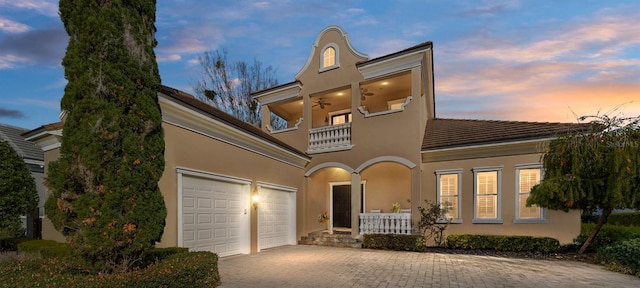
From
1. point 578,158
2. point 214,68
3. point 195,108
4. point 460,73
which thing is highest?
point 214,68

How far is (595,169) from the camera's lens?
27.6 feet

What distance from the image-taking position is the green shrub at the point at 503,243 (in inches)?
382

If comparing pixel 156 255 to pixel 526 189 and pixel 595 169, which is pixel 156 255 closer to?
pixel 595 169

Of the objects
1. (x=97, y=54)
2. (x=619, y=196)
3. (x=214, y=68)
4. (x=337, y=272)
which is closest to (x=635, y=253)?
(x=619, y=196)

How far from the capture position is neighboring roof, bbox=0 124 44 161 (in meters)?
16.1

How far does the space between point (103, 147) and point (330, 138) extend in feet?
31.1

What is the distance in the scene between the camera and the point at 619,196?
25.5ft

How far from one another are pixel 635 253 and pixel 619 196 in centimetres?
146

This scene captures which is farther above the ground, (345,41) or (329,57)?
(345,41)

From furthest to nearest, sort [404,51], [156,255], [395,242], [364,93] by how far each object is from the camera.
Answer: [364,93] → [404,51] → [395,242] → [156,255]

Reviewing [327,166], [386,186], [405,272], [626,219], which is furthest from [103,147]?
[626,219]

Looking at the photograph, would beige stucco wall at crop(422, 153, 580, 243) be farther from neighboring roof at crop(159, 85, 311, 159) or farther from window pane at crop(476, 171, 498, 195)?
neighboring roof at crop(159, 85, 311, 159)

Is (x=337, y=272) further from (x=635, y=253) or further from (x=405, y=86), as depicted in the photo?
(x=405, y=86)

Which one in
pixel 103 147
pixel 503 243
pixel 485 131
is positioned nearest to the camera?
pixel 103 147
